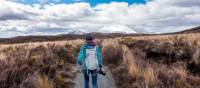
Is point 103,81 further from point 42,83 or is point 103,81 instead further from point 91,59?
point 42,83

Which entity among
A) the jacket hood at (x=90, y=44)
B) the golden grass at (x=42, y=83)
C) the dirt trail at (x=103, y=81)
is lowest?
the dirt trail at (x=103, y=81)

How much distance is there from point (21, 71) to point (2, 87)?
3.24 feet

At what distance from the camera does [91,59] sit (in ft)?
39.1

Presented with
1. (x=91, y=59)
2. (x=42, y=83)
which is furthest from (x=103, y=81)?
(x=42, y=83)

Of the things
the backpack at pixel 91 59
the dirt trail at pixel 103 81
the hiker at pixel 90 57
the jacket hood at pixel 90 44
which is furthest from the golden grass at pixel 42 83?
the jacket hood at pixel 90 44

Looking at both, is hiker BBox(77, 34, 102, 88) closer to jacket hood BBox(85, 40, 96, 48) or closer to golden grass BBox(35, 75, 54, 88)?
jacket hood BBox(85, 40, 96, 48)

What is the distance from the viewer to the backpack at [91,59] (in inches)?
468

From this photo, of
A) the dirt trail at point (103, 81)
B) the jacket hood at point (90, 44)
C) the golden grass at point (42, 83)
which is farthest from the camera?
the dirt trail at point (103, 81)

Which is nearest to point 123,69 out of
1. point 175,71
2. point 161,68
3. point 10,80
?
point 161,68

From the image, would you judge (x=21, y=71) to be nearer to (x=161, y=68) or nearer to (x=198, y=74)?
(x=161, y=68)

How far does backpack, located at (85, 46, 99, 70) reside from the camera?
1188 centimetres

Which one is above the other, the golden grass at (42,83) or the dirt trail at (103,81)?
the golden grass at (42,83)

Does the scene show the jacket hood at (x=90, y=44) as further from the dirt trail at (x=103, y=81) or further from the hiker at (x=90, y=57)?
the dirt trail at (x=103, y=81)

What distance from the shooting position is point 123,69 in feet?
53.6
